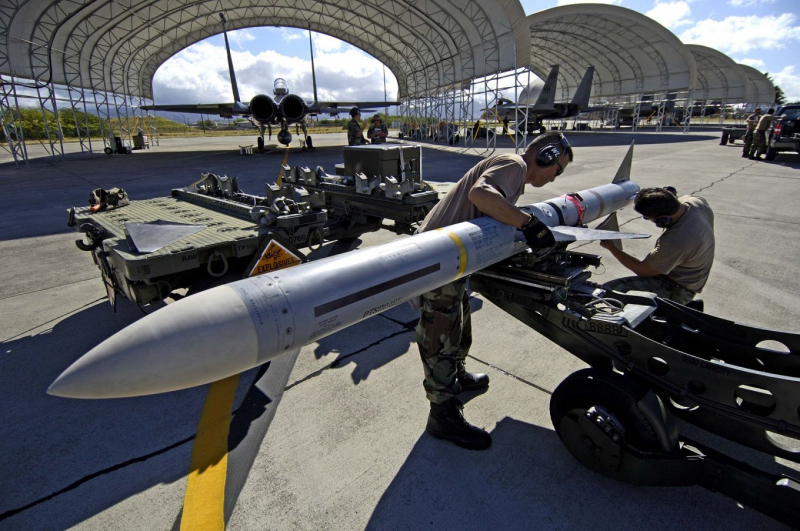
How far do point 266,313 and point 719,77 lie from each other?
70755 millimetres

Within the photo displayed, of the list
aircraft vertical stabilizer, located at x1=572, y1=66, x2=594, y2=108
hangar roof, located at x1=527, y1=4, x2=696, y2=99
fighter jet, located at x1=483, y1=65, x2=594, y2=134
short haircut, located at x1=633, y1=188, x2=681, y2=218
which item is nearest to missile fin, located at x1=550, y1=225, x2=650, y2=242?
short haircut, located at x1=633, y1=188, x2=681, y2=218

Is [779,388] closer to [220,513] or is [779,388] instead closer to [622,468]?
[622,468]

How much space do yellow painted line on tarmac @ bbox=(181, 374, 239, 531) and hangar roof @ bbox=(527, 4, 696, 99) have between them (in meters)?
32.7

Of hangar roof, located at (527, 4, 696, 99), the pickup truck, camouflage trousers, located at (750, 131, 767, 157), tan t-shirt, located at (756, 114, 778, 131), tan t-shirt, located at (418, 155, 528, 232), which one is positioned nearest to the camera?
tan t-shirt, located at (418, 155, 528, 232)

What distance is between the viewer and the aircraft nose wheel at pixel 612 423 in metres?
2.19

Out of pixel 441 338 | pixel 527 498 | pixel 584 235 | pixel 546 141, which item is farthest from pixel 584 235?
pixel 527 498

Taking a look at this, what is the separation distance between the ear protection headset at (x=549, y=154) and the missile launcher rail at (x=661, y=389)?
80 centimetres

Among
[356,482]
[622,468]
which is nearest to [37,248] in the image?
[356,482]

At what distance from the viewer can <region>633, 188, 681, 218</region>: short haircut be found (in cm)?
330

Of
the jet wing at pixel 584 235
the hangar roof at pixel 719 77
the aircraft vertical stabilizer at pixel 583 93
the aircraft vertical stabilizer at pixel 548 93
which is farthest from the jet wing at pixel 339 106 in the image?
the hangar roof at pixel 719 77

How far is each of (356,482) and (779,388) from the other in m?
2.33

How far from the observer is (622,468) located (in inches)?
89.1

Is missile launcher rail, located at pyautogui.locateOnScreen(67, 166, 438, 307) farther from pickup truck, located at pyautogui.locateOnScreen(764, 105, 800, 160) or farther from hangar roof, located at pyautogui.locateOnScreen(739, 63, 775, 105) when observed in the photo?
hangar roof, located at pyautogui.locateOnScreen(739, 63, 775, 105)

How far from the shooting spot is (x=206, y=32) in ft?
109
